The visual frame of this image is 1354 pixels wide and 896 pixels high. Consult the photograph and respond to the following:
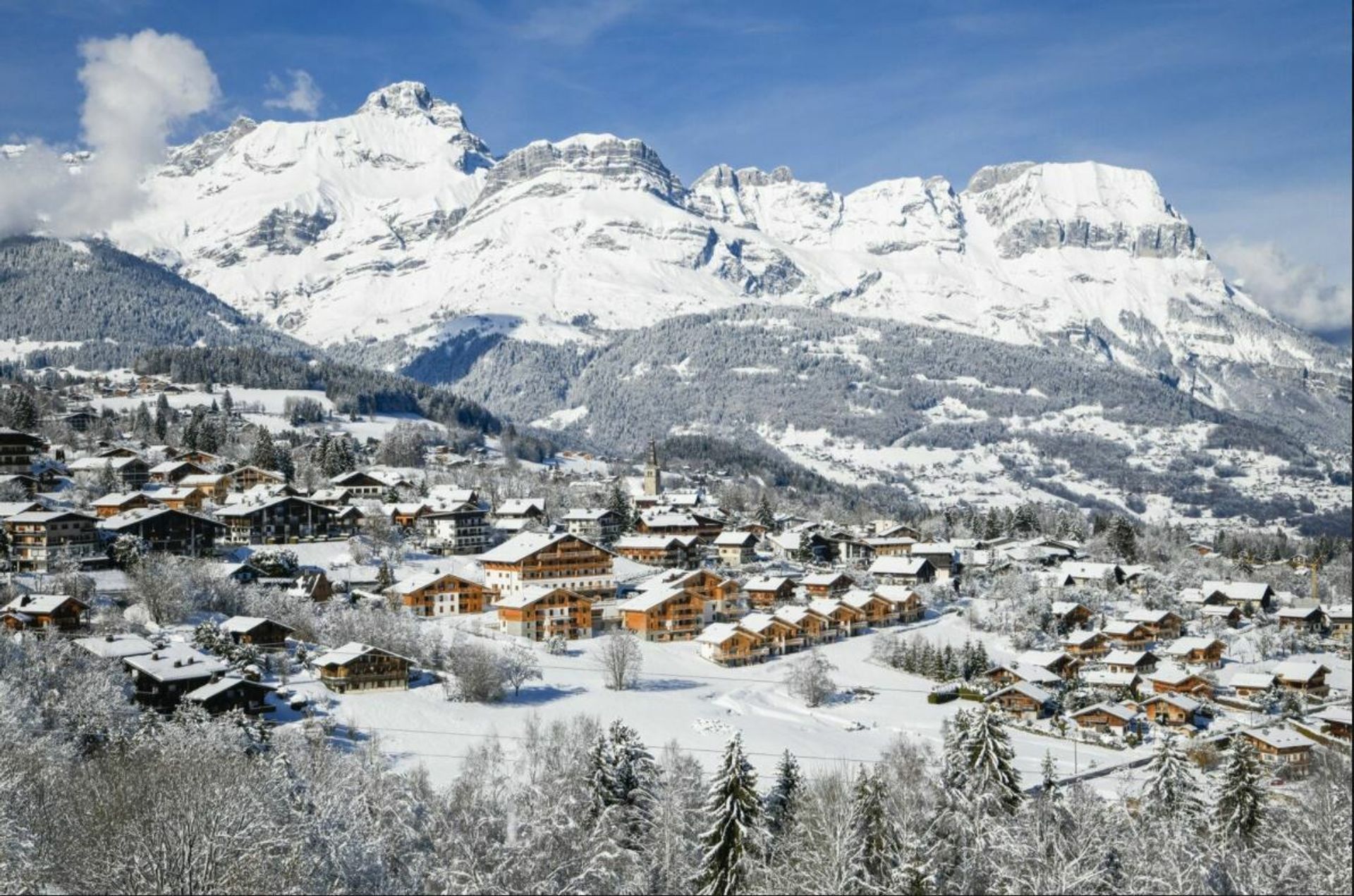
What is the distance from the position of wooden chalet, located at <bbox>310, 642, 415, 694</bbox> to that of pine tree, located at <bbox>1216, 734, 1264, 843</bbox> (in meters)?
26.8

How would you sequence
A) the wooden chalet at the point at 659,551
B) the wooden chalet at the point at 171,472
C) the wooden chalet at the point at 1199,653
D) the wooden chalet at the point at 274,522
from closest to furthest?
the wooden chalet at the point at 1199,653 → the wooden chalet at the point at 274,522 → the wooden chalet at the point at 659,551 → the wooden chalet at the point at 171,472

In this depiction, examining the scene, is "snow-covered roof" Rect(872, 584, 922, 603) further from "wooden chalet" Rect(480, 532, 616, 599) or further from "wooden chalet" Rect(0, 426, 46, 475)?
"wooden chalet" Rect(0, 426, 46, 475)

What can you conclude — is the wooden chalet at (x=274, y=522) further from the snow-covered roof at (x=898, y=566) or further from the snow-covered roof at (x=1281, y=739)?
the snow-covered roof at (x=1281, y=739)

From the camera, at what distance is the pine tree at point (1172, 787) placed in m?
32.9

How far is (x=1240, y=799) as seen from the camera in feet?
102

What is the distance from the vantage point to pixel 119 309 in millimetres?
199625

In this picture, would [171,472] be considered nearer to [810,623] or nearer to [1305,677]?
[810,623]

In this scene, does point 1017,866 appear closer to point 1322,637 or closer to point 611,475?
point 1322,637

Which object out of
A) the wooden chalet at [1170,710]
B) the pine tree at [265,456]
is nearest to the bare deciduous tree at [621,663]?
the wooden chalet at [1170,710]

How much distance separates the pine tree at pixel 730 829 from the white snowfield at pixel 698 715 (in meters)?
8.11

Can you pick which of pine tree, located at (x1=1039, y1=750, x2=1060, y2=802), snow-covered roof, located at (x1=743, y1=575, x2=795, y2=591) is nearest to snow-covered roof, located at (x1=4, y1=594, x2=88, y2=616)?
pine tree, located at (x1=1039, y1=750, x2=1060, y2=802)

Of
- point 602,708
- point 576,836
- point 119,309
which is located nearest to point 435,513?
point 602,708

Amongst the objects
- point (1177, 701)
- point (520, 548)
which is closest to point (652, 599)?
point (520, 548)

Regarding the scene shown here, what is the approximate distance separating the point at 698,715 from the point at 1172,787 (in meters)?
16.7
